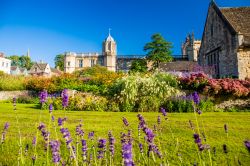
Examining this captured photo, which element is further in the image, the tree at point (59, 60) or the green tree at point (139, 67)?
the tree at point (59, 60)

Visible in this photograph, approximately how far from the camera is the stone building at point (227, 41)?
17766 millimetres

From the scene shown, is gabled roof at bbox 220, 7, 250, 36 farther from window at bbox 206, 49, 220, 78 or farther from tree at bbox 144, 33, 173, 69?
tree at bbox 144, 33, 173, 69

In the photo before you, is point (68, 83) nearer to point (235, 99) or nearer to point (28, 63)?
point (235, 99)

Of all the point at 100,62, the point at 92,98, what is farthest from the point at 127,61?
the point at 92,98

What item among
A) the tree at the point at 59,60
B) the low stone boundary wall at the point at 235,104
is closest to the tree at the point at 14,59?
the tree at the point at 59,60

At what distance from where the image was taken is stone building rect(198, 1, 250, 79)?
17.8 metres

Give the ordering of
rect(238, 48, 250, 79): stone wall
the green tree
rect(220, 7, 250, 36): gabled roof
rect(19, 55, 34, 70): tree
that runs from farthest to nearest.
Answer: rect(19, 55, 34, 70): tree
the green tree
rect(220, 7, 250, 36): gabled roof
rect(238, 48, 250, 79): stone wall

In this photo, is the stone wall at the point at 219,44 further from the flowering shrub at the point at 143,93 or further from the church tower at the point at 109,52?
the church tower at the point at 109,52

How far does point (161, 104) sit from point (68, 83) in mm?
9629

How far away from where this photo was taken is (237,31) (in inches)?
709

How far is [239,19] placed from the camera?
2002cm

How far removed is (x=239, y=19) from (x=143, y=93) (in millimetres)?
12658

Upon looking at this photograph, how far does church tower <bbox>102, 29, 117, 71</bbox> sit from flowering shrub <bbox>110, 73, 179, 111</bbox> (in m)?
53.5

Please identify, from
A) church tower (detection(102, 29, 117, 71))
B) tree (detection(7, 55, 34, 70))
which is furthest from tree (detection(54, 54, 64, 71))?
church tower (detection(102, 29, 117, 71))
